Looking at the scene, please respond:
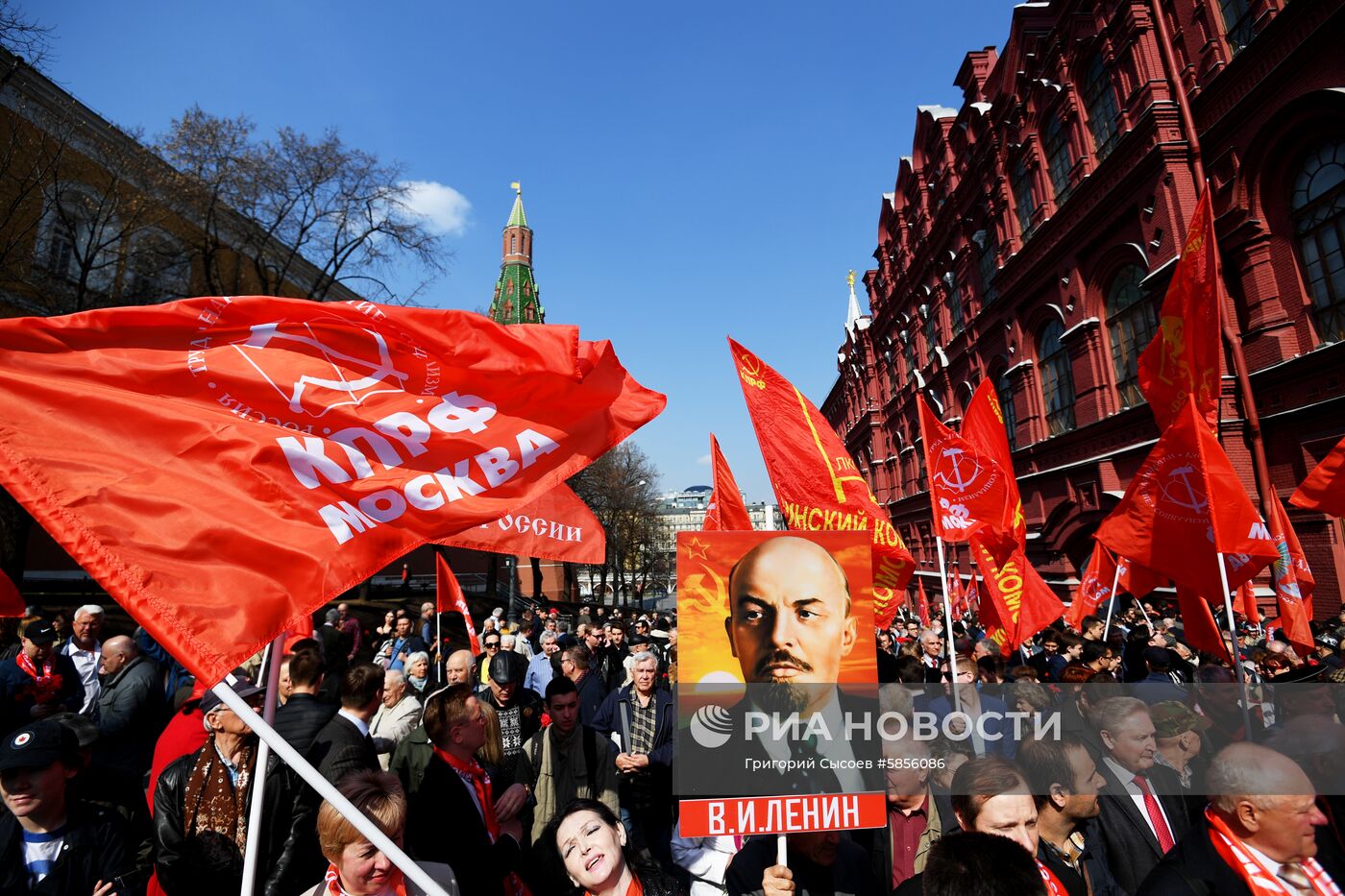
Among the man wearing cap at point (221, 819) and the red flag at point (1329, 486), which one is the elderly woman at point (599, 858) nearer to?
the man wearing cap at point (221, 819)

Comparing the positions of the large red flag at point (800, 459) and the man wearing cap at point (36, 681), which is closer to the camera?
the man wearing cap at point (36, 681)

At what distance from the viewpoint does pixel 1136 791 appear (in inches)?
136

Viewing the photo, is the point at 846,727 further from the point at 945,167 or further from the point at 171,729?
the point at 945,167

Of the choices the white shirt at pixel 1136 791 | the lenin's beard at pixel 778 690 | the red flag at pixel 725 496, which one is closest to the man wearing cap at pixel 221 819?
the lenin's beard at pixel 778 690

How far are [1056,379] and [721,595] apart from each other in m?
20.6

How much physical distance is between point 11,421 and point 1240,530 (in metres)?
7.09

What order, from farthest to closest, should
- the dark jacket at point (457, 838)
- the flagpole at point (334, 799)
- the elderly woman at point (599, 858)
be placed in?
the dark jacket at point (457, 838)
the elderly woman at point (599, 858)
the flagpole at point (334, 799)

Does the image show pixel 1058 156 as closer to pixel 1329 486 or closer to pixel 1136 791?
pixel 1329 486

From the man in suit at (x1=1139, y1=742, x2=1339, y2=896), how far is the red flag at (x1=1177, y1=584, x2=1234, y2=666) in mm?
3796

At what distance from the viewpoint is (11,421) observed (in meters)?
2.43

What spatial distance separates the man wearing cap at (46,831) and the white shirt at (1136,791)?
464cm

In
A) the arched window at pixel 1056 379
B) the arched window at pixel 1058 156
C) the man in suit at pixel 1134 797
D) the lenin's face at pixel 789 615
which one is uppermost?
the arched window at pixel 1058 156

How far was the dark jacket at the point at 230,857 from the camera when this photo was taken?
10.1ft
